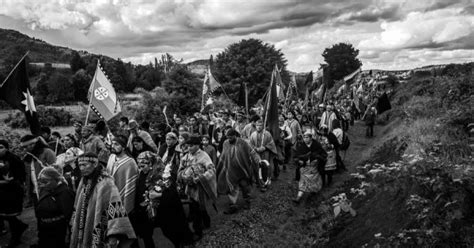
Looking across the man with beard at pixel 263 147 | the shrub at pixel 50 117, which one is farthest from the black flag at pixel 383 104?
the shrub at pixel 50 117

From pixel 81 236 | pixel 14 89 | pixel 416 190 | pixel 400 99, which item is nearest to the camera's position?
pixel 81 236

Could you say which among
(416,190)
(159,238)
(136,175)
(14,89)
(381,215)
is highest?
(14,89)

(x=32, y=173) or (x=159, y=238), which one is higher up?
(x=32, y=173)

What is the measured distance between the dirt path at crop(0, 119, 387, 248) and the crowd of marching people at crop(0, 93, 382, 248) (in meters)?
0.27

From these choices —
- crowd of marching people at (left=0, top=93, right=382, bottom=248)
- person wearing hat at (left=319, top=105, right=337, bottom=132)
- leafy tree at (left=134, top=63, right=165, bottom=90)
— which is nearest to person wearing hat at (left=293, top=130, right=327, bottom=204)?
crowd of marching people at (left=0, top=93, right=382, bottom=248)

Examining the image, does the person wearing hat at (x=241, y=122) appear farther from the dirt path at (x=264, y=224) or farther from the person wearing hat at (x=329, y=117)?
the person wearing hat at (x=329, y=117)

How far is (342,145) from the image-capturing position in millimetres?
11984

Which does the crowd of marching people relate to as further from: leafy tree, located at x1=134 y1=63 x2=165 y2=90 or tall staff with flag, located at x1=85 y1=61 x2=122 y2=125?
leafy tree, located at x1=134 y1=63 x2=165 y2=90

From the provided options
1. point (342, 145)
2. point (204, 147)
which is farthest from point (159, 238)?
point (342, 145)

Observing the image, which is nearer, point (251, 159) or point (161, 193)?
point (161, 193)

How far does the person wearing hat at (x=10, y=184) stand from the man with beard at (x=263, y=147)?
18.2 ft

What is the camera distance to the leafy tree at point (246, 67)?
49.9 m

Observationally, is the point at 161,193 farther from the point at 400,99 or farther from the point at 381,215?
the point at 400,99

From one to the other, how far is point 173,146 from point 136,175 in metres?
1.55
